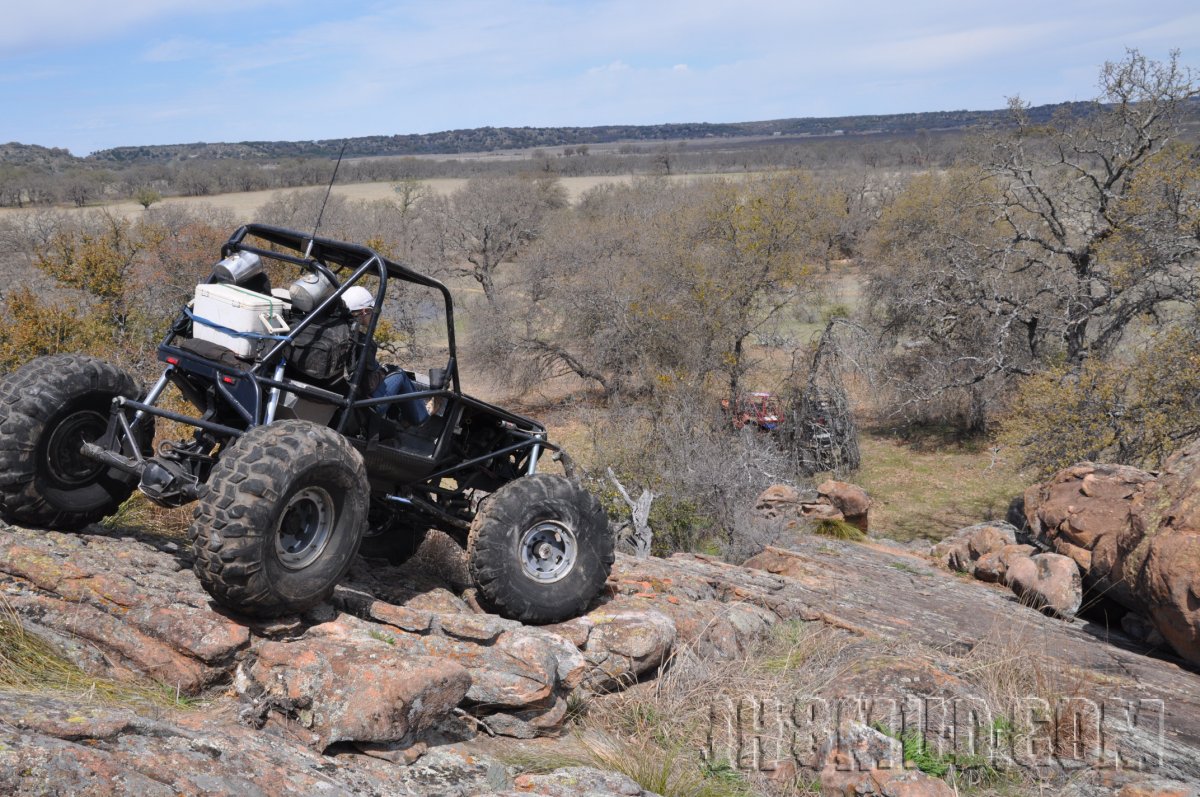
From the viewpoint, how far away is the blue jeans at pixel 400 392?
588 centimetres

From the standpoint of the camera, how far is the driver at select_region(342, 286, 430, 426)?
5.60m

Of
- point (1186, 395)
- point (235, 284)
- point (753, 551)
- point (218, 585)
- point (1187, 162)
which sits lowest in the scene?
point (753, 551)

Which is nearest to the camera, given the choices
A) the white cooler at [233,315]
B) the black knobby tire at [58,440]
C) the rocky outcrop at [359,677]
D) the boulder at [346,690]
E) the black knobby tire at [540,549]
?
the rocky outcrop at [359,677]

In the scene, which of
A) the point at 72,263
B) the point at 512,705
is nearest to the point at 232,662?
the point at 512,705

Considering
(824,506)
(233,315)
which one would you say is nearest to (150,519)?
(233,315)

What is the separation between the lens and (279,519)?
4594mm

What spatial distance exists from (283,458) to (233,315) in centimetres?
108

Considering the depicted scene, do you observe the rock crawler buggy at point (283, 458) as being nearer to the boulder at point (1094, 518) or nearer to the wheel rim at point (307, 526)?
the wheel rim at point (307, 526)

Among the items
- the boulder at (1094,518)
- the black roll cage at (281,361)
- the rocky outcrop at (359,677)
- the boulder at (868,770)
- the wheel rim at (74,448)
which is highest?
the black roll cage at (281,361)

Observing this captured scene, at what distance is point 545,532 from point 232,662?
2209 millimetres

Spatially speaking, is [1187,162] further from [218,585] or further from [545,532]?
[218,585]

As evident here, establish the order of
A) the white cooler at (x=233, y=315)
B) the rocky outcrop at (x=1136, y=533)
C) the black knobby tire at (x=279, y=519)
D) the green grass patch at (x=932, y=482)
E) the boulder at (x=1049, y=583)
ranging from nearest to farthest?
the black knobby tire at (x=279, y=519), the white cooler at (x=233, y=315), the rocky outcrop at (x=1136, y=533), the boulder at (x=1049, y=583), the green grass patch at (x=932, y=482)

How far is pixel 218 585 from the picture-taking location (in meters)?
4.43

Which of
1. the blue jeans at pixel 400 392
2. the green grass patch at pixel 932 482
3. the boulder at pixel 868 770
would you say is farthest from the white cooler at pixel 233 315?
the green grass patch at pixel 932 482
